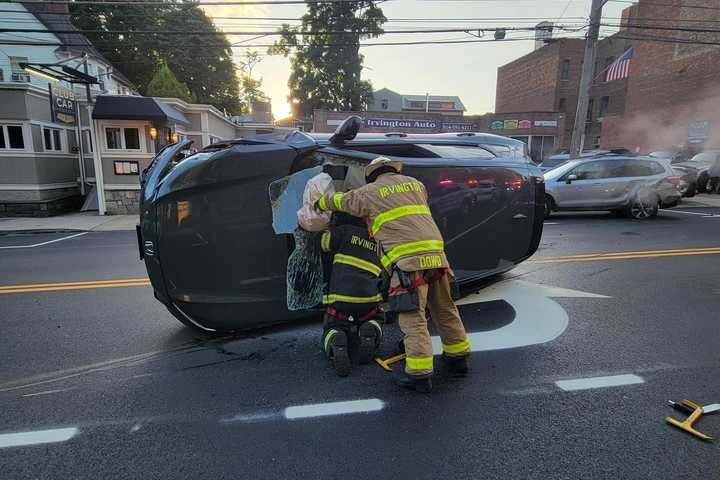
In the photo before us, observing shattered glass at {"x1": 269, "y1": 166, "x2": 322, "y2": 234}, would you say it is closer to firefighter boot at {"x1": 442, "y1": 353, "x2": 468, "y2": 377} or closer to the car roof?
the car roof

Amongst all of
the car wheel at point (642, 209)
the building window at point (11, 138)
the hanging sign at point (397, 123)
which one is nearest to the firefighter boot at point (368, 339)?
the car wheel at point (642, 209)

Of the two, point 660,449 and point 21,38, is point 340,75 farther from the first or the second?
point 660,449

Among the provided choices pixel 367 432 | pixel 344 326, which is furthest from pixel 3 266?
pixel 367 432

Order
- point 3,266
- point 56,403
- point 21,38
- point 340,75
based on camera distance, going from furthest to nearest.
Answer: point 340,75 → point 21,38 → point 3,266 → point 56,403

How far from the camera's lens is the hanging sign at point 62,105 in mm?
13367

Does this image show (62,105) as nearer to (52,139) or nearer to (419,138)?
(52,139)

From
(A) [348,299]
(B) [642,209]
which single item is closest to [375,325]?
(A) [348,299]

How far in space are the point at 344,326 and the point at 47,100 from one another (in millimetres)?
15719

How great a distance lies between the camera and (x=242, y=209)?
133 inches

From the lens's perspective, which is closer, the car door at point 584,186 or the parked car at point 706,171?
the car door at point 584,186

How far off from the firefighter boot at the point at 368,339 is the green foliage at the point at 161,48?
35.4m

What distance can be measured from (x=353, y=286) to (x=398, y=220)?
68 cm

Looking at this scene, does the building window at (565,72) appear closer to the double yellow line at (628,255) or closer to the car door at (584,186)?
the car door at (584,186)

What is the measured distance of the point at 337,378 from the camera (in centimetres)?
309
